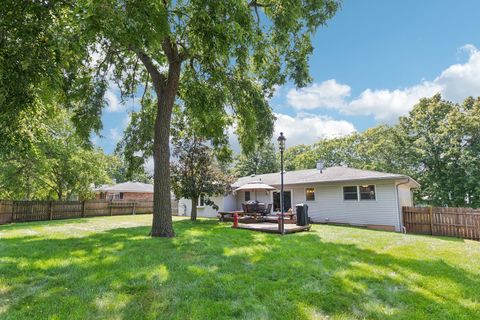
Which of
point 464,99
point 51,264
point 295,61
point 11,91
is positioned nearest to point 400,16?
point 295,61

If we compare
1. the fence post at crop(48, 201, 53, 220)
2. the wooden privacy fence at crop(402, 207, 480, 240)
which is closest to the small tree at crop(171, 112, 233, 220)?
the fence post at crop(48, 201, 53, 220)

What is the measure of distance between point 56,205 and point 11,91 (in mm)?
16364

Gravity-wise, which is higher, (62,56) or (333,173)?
(62,56)

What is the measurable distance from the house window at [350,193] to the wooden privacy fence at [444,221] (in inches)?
93.0

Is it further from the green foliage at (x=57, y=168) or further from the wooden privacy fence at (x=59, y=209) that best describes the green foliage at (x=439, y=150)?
the green foliage at (x=57, y=168)

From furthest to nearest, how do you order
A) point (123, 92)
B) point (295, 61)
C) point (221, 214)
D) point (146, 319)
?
point (221, 214) < point (123, 92) < point (295, 61) < point (146, 319)

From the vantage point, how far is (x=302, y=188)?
1738 cm

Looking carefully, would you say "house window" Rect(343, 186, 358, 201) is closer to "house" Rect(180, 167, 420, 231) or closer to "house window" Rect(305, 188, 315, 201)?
"house" Rect(180, 167, 420, 231)

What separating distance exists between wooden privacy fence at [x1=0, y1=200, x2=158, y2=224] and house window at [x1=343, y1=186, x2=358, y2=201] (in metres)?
17.5

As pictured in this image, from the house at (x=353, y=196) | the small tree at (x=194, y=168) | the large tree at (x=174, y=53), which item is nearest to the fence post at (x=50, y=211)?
the small tree at (x=194, y=168)

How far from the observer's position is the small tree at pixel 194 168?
1512 cm

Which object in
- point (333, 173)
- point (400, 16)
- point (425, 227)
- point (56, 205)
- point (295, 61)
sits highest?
point (400, 16)

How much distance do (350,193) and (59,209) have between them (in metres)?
18.4

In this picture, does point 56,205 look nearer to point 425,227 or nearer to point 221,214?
point 221,214
